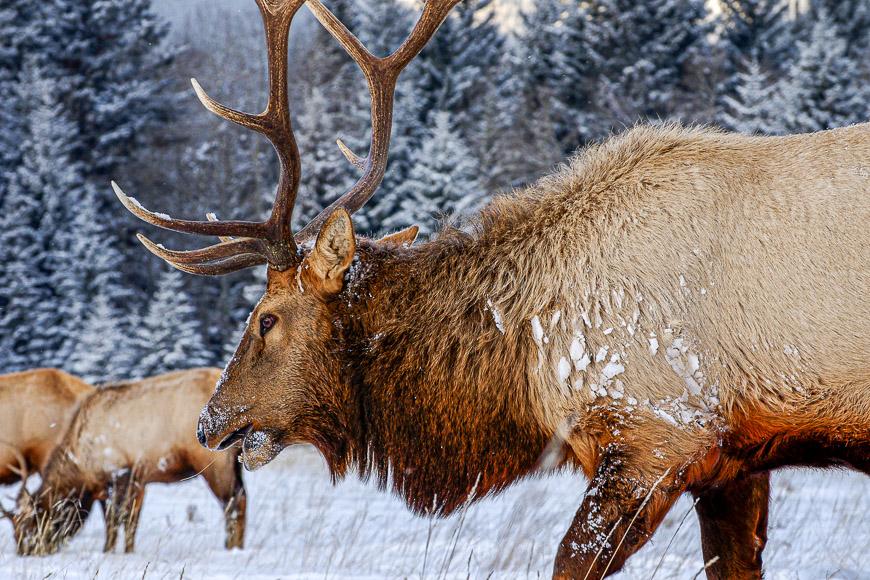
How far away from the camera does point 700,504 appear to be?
409 centimetres

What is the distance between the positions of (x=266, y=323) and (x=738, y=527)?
2.22 m

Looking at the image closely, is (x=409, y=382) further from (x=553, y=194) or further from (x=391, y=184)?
(x=391, y=184)

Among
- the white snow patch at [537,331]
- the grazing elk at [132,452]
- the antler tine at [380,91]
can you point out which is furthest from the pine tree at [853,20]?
the white snow patch at [537,331]

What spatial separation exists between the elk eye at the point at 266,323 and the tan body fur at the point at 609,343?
0.01m

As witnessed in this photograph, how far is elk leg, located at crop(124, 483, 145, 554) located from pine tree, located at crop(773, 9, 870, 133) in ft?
83.9

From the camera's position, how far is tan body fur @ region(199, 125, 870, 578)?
3.33 meters

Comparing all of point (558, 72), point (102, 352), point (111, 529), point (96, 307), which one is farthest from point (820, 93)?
point (111, 529)

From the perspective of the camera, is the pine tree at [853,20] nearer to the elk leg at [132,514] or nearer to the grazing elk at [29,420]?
the grazing elk at [29,420]

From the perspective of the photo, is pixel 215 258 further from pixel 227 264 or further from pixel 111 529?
pixel 111 529

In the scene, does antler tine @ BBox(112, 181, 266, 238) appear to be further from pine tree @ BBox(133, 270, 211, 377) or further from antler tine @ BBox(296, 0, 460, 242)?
pine tree @ BBox(133, 270, 211, 377)

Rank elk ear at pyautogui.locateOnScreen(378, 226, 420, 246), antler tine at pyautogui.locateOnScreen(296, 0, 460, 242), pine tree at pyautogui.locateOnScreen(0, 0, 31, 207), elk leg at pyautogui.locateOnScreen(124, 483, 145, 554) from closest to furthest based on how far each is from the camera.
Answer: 1. antler tine at pyautogui.locateOnScreen(296, 0, 460, 242)
2. elk ear at pyautogui.locateOnScreen(378, 226, 420, 246)
3. elk leg at pyautogui.locateOnScreen(124, 483, 145, 554)
4. pine tree at pyautogui.locateOnScreen(0, 0, 31, 207)

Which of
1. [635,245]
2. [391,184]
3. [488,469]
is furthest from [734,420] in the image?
[391,184]

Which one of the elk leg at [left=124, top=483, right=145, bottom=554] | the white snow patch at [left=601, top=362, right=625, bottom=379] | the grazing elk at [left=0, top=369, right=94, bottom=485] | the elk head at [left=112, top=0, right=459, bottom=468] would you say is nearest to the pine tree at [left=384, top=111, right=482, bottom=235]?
the grazing elk at [left=0, top=369, right=94, bottom=485]

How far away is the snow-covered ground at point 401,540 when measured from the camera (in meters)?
4.98
